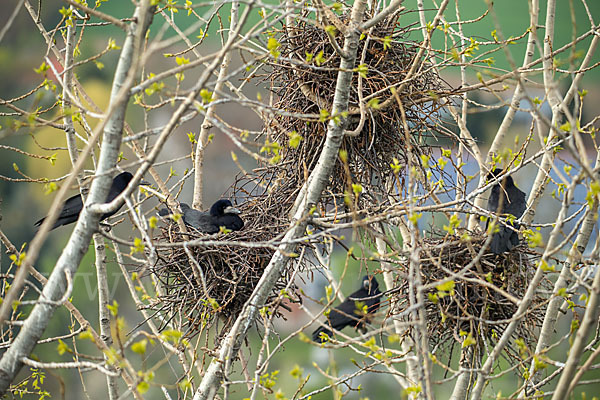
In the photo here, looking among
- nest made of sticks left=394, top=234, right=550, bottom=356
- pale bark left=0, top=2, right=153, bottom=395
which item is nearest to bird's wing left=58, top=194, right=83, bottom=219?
pale bark left=0, top=2, right=153, bottom=395

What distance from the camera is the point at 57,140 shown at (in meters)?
4.54

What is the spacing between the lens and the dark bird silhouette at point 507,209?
6.37 feet

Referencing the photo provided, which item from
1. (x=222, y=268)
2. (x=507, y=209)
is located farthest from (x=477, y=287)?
(x=222, y=268)

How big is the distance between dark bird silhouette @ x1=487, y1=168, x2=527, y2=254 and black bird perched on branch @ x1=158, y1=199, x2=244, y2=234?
0.95 metres

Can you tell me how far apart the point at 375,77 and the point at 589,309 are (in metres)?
1.03

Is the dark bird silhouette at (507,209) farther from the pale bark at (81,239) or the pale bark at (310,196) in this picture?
the pale bark at (81,239)

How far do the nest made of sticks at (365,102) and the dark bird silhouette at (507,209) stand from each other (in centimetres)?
34

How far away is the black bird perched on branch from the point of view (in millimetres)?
2295

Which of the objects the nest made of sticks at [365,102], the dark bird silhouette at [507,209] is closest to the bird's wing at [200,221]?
the nest made of sticks at [365,102]

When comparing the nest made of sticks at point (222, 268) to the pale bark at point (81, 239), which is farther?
the nest made of sticks at point (222, 268)

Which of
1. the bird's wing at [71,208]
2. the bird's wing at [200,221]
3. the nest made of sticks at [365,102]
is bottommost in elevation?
the bird's wing at [200,221]

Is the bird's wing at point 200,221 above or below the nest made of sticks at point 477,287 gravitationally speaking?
above

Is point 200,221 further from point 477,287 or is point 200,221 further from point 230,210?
point 477,287

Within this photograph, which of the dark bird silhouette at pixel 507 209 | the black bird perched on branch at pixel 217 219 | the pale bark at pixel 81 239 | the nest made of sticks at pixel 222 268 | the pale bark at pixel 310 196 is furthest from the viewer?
the black bird perched on branch at pixel 217 219
